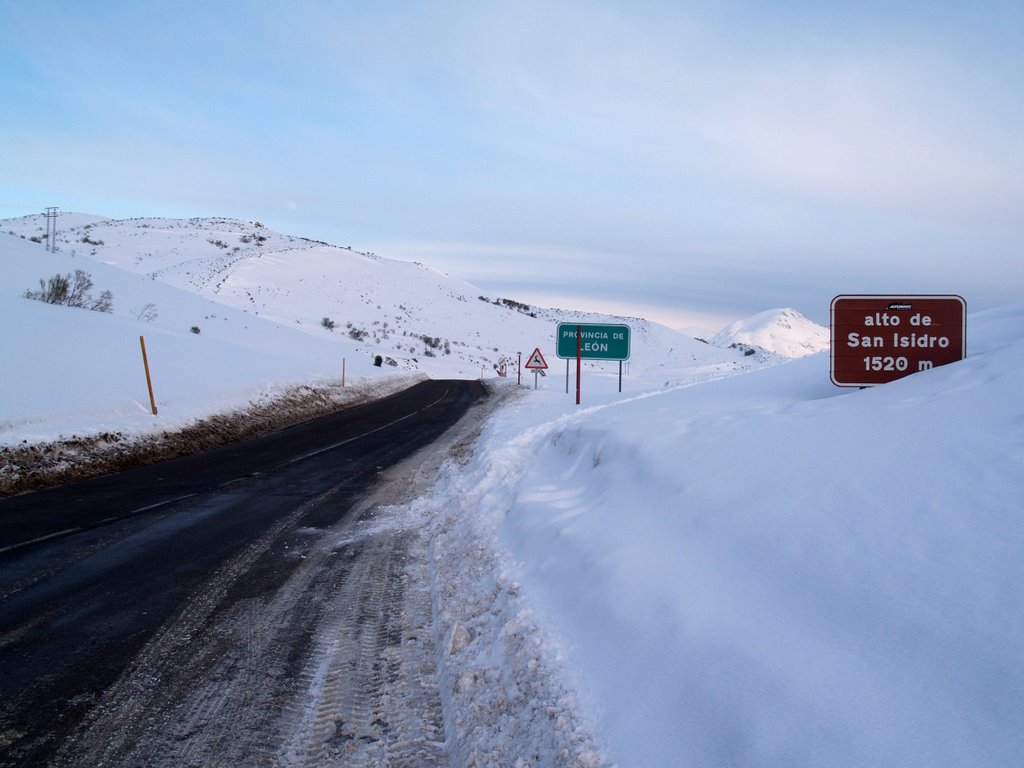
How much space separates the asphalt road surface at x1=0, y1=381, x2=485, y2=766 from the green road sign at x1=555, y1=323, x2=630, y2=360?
11764mm

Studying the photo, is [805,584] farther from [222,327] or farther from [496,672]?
[222,327]

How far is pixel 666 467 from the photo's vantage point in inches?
242

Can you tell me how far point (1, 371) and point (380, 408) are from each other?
489 inches

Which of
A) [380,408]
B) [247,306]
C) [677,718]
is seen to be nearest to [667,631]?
[677,718]

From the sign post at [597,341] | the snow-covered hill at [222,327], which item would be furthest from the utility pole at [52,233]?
the sign post at [597,341]

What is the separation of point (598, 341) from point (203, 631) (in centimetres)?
1660

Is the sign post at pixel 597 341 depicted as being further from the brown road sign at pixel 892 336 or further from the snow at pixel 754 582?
the brown road sign at pixel 892 336

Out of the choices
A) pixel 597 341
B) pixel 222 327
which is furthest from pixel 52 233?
pixel 597 341

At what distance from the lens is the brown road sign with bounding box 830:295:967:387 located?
8102 millimetres

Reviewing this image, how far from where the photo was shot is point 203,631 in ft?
16.7

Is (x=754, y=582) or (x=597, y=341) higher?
(x=597, y=341)

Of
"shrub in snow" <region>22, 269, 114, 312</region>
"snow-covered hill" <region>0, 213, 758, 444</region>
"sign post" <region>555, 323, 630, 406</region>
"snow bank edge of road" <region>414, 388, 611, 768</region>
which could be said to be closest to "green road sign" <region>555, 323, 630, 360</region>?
"sign post" <region>555, 323, 630, 406</region>

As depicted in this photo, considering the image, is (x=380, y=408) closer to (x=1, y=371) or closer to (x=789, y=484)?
(x=1, y=371)

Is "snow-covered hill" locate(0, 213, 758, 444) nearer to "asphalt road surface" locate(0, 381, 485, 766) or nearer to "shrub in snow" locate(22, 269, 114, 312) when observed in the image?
"shrub in snow" locate(22, 269, 114, 312)
